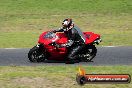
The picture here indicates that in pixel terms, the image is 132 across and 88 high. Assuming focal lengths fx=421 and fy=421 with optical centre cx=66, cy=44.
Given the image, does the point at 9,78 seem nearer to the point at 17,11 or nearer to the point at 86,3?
the point at 17,11

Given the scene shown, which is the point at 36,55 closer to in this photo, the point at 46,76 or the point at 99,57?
the point at 99,57

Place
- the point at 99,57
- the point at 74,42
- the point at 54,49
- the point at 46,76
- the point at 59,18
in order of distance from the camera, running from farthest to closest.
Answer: the point at 59,18
the point at 99,57
the point at 74,42
the point at 54,49
the point at 46,76

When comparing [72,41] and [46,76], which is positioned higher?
[72,41]

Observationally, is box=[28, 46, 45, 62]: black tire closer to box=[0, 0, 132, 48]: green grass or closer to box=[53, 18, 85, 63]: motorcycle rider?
box=[53, 18, 85, 63]: motorcycle rider

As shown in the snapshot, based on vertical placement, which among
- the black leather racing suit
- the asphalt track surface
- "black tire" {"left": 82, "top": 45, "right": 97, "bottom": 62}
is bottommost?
the asphalt track surface

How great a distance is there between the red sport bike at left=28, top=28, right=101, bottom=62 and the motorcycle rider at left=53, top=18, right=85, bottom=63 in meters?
0.14

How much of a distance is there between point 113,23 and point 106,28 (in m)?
1.77

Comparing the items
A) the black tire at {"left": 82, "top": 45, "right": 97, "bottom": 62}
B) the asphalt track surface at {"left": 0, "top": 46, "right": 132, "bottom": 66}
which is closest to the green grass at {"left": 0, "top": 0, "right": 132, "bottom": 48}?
the asphalt track surface at {"left": 0, "top": 46, "right": 132, "bottom": 66}

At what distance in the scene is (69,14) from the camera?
31844mm

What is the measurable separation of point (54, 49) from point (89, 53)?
1470 mm

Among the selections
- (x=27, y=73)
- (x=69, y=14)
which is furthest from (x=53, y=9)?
(x=27, y=73)

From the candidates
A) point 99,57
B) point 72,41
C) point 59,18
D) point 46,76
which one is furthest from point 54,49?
point 59,18

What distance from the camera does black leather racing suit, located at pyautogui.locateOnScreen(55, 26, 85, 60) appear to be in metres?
16.3

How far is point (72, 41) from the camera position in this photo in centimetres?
1638
